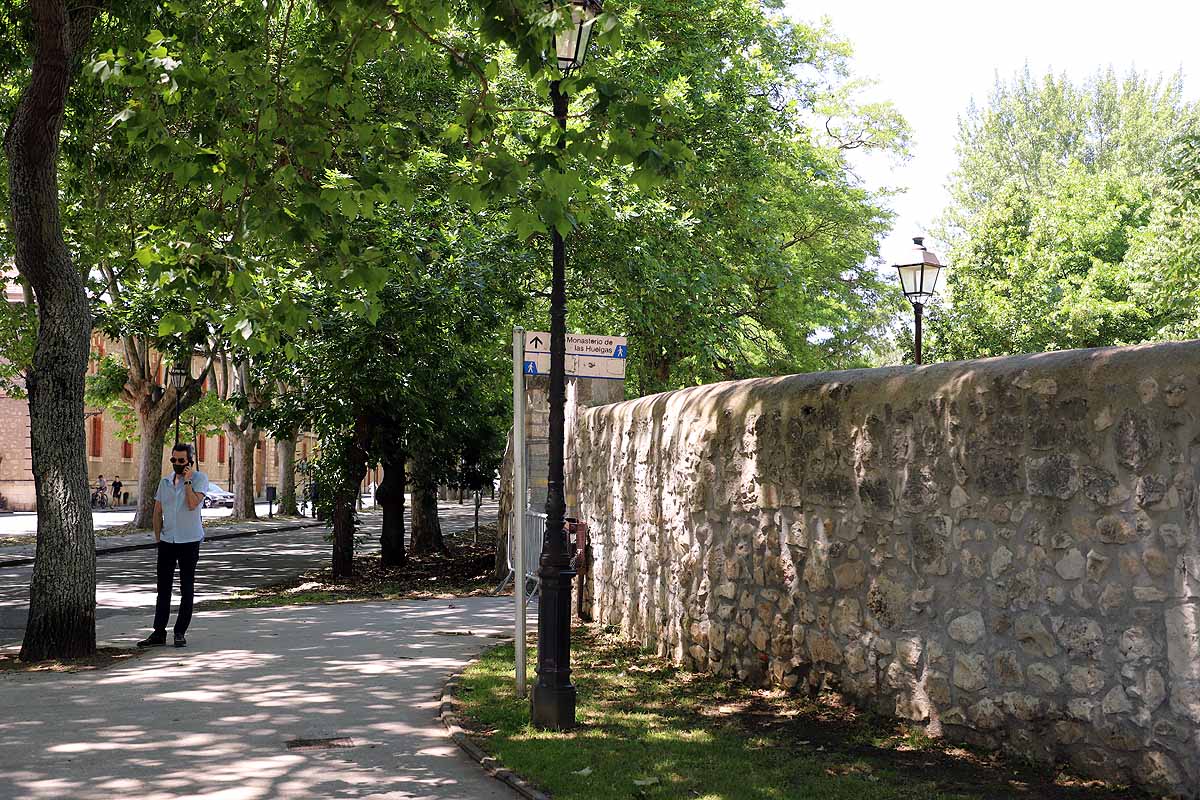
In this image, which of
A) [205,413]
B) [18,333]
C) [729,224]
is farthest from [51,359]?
[205,413]

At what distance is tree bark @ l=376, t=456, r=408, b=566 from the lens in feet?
64.5

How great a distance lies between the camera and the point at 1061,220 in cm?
4125

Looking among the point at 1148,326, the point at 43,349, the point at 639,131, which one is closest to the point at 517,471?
the point at 639,131

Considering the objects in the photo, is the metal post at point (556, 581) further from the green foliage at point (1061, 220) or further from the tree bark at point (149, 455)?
the tree bark at point (149, 455)

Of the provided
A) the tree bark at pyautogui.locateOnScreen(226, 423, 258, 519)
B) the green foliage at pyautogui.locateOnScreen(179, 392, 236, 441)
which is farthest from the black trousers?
the green foliage at pyautogui.locateOnScreen(179, 392, 236, 441)

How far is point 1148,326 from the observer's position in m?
36.9

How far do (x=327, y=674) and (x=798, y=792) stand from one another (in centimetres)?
459

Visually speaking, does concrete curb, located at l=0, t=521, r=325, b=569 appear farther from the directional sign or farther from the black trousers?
the directional sign

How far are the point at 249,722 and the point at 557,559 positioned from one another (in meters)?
2.01

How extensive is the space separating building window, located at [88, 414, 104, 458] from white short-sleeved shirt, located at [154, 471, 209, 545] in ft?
163

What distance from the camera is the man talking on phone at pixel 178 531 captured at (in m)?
10.6

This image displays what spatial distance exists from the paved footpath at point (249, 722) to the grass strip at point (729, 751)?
14.6 inches

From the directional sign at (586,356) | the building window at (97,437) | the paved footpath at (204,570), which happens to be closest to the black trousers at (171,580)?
the paved footpath at (204,570)

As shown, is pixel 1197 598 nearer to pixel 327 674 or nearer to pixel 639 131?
pixel 639 131
